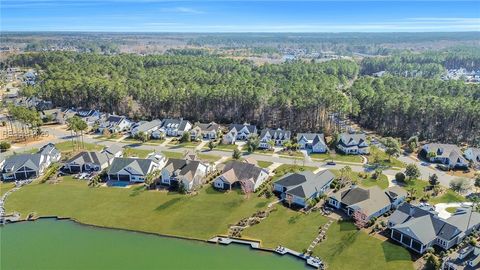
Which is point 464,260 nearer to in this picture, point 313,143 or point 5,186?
point 313,143

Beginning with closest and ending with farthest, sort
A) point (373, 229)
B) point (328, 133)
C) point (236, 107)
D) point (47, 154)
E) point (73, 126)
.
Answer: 1. point (373, 229)
2. point (47, 154)
3. point (73, 126)
4. point (328, 133)
5. point (236, 107)

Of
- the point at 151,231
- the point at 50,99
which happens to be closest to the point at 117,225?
the point at 151,231

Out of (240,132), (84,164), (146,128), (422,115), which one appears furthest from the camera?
(146,128)

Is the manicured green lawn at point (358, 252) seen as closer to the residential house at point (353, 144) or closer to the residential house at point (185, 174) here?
the residential house at point (185, 174)

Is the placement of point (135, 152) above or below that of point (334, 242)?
above

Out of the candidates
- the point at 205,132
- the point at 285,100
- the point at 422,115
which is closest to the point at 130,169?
the point at 205,132

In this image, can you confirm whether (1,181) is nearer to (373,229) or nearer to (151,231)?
(151,231)

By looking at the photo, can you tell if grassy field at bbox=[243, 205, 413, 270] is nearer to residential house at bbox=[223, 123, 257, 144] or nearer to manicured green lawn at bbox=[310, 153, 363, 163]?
manicured green lawn at bbox=[310, 153, 363, 163]
